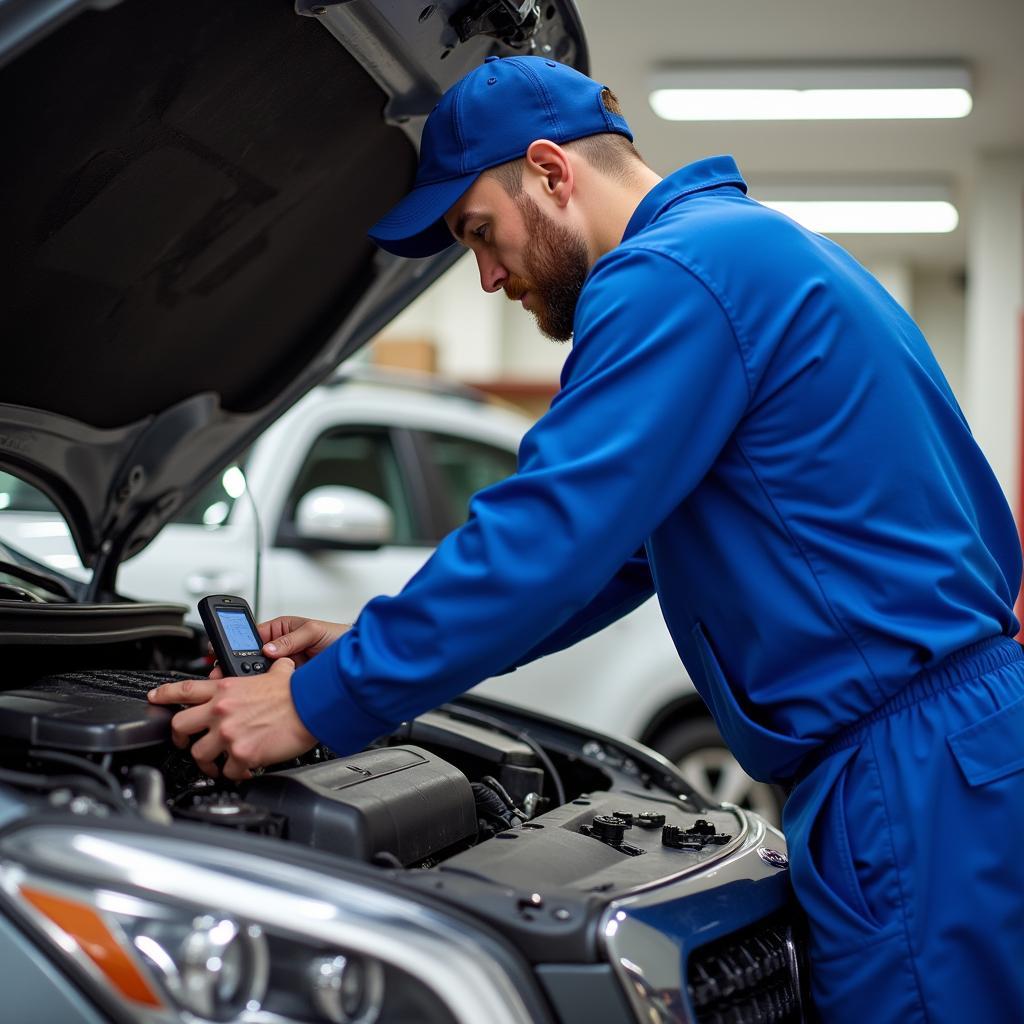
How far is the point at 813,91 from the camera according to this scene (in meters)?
7.09

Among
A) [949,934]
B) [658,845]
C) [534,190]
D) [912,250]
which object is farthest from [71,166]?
[912,250]

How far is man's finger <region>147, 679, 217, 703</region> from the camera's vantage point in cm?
158

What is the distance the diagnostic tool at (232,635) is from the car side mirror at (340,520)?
6.45ft

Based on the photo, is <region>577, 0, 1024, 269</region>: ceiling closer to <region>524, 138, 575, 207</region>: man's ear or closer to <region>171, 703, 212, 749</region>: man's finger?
<region>524, 138, 575, 207</region>: man's ear

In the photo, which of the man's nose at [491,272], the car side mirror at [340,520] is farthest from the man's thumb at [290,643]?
the car side mirror at [340,520]

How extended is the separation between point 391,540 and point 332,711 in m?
3.23

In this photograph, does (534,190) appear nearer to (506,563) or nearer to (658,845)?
(506,563)

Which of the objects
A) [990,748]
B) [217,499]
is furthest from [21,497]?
[990,748]

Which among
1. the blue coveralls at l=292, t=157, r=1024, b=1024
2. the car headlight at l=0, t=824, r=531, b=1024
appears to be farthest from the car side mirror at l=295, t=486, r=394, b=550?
the car headlight at l=0, t=824, r=531, b=1024

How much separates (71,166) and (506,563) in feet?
3.09

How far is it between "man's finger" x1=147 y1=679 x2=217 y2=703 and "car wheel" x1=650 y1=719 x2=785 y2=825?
333 centimetres

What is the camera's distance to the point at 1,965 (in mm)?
1132

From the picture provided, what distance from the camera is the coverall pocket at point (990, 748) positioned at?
145 centimetres

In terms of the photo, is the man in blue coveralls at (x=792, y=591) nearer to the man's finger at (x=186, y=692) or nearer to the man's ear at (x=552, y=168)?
the man's finger at (x=186, y=692)
